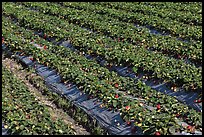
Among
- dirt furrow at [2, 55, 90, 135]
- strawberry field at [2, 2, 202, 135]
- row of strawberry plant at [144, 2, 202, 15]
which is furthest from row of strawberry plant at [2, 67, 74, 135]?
row of strawberry plant at [144, 2, 202, 15]

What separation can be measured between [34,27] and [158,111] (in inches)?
330

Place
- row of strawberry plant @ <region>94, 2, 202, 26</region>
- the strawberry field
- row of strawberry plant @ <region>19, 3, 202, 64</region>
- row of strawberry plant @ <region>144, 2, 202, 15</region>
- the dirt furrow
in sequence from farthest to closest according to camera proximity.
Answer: row of strawberry plant @ <region>144, 2, 202, 15</region> < row of strawberry plant @ <region>94, 2, 202, 26</region> < row of strawberry plant @ <region>19, 3, 202, 64</region> < the dirt furrow < the strawberry field

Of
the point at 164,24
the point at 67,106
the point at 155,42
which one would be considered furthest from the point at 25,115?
the point at 164,24

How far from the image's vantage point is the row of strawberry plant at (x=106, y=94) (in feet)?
24.2

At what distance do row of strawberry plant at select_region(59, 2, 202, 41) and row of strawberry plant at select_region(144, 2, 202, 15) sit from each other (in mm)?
1861

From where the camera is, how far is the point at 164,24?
48.7 ft

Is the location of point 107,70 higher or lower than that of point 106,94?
lower

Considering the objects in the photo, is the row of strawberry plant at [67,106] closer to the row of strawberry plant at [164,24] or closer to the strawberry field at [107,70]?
the strawberry field at [107,70]

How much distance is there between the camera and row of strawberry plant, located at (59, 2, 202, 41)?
1358 cm

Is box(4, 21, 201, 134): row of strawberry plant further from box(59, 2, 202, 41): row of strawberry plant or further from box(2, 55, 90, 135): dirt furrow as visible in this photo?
box(59, 2, 202, 41): row of strawberry plant

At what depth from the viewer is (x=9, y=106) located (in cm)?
825

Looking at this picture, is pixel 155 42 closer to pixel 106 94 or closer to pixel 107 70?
pixel 107 70

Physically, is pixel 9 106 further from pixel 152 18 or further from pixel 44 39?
pixel 152 18

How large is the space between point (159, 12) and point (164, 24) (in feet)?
7.66
